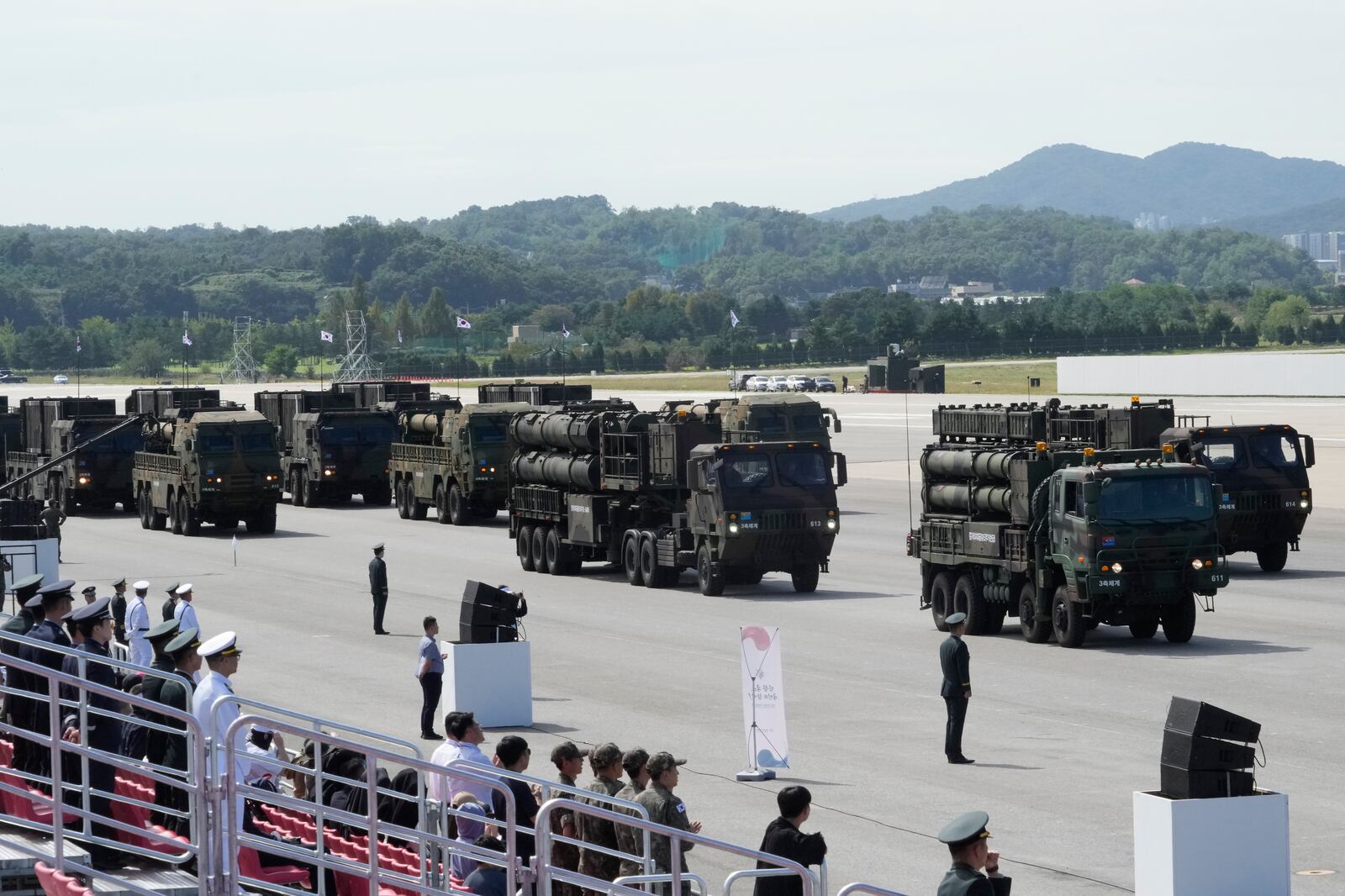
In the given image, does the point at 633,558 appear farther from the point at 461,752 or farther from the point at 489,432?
the point at 461,752

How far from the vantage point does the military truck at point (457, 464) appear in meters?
47.5

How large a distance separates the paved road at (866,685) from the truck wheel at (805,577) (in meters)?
0.42

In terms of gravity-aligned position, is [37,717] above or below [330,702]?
above

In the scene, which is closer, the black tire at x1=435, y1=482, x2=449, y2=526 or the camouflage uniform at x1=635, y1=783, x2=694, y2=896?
the camouflage uniform at x1=635, y1=783, x2=694, y2=896

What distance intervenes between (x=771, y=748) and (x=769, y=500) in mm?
13732

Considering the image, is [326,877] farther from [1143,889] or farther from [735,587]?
[735,587]

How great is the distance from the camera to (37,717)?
40.1 ft

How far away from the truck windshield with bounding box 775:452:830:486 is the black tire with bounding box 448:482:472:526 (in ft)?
55.8

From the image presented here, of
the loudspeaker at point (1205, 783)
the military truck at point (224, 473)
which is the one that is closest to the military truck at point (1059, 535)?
the loudspeaker at point (1205, 783)

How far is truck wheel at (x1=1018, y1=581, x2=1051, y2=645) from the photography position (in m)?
26.4

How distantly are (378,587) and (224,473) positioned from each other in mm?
19573

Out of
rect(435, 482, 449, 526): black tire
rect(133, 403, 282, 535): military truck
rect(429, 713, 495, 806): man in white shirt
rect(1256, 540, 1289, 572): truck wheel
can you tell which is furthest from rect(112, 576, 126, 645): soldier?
rect(435, 482, 449, 526): black tire

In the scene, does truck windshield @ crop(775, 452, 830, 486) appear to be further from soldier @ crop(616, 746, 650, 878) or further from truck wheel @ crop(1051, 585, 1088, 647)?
soldier @ crop(616, 746, 650, 878)

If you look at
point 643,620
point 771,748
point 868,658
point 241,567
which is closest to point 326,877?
point 771,748
